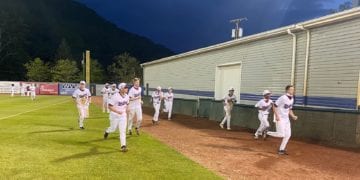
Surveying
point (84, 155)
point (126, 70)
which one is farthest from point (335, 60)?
point (126, 70)

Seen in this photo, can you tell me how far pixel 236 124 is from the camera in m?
23.6

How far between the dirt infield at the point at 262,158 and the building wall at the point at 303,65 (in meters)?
2.81

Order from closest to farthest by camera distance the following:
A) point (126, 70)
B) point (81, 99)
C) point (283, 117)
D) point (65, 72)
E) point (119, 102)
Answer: point (119, 102), point (283, 117), point (81, 99), point (65, 72), point (126, 70)

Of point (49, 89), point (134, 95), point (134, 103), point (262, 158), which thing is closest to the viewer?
point (262, 158)

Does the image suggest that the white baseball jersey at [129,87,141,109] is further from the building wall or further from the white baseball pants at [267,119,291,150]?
the building wall

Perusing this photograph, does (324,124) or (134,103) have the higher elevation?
(134,103)

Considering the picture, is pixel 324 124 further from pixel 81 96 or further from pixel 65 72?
pixel 65 72

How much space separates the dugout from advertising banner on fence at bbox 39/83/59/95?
4936 centimetres

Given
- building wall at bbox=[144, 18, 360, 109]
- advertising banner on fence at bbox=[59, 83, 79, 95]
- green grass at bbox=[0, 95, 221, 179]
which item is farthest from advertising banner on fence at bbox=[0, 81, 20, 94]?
green grass at bbox=[0, 95, 221, 179]

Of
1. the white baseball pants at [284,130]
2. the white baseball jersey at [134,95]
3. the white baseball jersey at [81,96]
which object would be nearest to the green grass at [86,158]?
the white baseball jersey at [134,95]

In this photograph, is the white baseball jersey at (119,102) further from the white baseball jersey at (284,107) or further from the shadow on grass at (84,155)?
the white baseball jersey at (284,107)

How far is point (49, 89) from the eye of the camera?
75875 mm

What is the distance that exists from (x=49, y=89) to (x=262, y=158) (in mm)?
67352

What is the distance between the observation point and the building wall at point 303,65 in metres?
16.9
